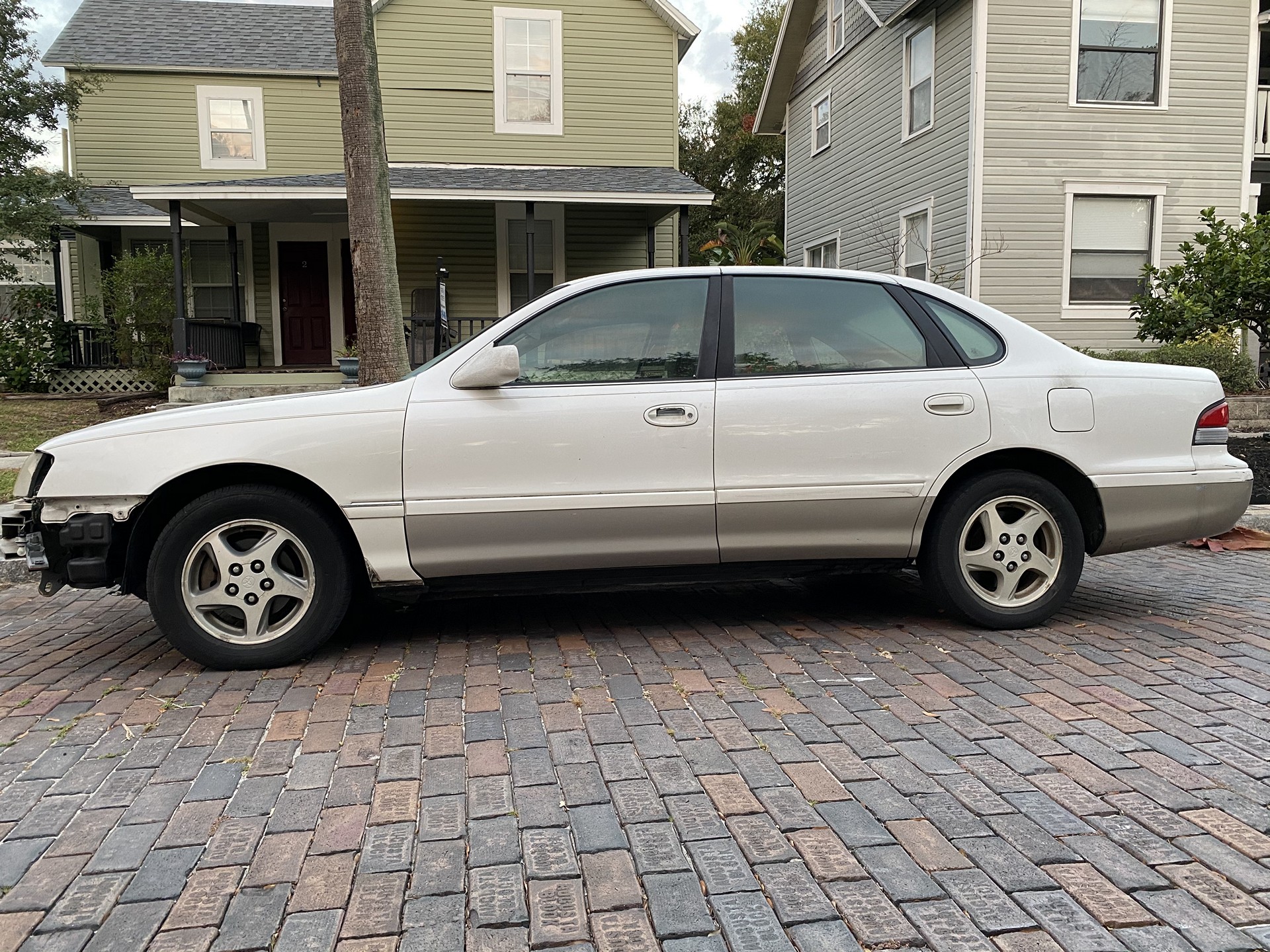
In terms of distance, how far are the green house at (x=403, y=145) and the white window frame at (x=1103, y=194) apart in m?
6.42

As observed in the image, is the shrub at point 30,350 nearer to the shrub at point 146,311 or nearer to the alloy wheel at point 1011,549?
the shrub at point 146,311

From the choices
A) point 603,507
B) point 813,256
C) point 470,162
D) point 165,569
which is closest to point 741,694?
point 603,507

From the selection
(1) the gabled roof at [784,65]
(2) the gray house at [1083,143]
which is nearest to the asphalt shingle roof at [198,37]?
(1) the gabled roof at [784,65]

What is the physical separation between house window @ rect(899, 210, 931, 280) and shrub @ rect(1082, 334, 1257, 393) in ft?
14.6

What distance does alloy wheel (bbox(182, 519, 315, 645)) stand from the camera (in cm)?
412

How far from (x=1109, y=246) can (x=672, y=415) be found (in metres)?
14.3

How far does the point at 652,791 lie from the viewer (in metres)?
2.95

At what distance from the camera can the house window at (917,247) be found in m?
17.3

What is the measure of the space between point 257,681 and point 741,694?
1971 mm

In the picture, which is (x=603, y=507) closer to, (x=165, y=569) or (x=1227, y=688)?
(x=165, y=569)

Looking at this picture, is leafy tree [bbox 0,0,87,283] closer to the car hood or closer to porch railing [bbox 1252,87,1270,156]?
the car hood

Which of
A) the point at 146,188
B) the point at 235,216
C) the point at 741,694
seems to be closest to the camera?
the point at 741,694

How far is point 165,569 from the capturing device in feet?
13.4

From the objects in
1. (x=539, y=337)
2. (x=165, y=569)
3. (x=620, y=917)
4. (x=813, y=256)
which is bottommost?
(x=620, y=917)
